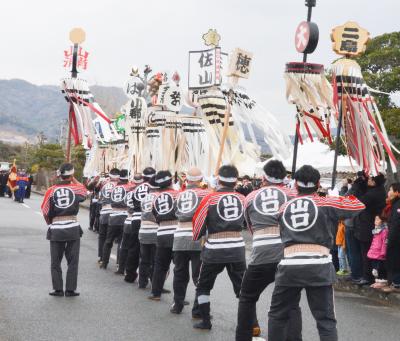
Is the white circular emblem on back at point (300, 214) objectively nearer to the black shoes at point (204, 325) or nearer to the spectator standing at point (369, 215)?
the black shoes at point (204, 325)

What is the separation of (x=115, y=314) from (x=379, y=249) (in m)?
4.13

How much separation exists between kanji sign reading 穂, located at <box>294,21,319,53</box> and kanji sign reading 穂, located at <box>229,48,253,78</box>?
1.23 meters

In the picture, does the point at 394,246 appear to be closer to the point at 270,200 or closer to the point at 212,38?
the point at 270,200

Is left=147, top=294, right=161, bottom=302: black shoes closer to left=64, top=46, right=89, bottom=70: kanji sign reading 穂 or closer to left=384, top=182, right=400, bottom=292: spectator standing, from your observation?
left=384, top=182, right=400, bottom=292: spectator standing

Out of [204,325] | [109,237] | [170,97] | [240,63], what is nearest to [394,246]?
[204,325]

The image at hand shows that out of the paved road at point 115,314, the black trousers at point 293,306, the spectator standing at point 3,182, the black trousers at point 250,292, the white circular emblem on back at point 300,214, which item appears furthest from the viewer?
the spectator standing at point 3,182

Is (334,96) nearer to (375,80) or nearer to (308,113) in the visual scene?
(308,113)

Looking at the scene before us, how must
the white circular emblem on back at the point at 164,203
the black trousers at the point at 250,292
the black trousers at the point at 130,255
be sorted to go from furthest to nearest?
the black trousers at the point at 130,255
the white circular emblem on back at the point at 164,203
the black trousers at the point at 250,292

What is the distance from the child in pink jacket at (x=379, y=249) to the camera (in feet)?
31.0

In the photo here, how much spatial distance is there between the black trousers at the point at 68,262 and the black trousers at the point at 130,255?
135 cm

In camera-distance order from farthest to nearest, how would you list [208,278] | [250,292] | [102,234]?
[102,234] < [208,278] < [250,292]

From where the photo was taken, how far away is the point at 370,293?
9.48m

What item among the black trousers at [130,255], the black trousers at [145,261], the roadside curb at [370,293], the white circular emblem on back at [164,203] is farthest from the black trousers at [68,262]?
the roadside curb at [370,293]

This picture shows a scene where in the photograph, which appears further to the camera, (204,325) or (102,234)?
(102,234)
